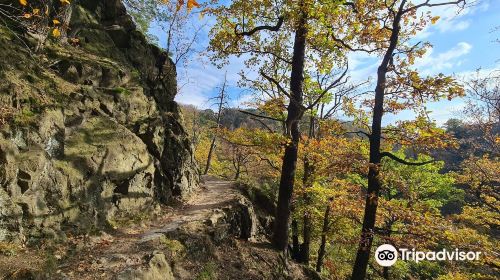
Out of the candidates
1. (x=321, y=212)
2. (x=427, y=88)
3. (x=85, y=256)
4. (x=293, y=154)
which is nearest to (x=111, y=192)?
(x=85, y=256)

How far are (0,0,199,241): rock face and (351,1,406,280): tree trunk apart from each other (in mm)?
6757

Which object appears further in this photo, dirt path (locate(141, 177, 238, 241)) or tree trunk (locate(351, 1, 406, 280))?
tree trunk (locate(351, 1, 406, 280))

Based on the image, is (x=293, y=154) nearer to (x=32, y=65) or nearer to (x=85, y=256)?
(x=85, y=256)

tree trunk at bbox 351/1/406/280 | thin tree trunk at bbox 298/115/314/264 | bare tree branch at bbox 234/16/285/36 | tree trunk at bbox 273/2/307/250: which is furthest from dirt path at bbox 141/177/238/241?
bare tree branch at bbox 234/16/285/36

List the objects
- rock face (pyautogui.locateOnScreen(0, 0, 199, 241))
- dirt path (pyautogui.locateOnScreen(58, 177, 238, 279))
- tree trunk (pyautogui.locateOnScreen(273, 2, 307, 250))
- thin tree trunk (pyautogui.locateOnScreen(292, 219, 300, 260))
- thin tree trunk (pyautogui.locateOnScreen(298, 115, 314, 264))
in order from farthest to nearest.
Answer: thin tree trunk (pyautogui.locateOnScreen(292, 219, 300, 260)) → thin tree trunk (pyautogui.locateOnScreen(298, 115, 314, 264)) → tree trunk (pyautogui.locateOnScreen(273, 2, 307, 250)) → rock face (pyautogui.locateOnScreen(0, 0, 199, 241)) → dirt path (pyautogui.locateOnScreen(58, 177, 238, 279))

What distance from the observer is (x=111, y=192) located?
901 cm

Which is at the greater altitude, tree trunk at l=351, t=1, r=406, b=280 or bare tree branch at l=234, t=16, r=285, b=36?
bare tree branch at l=234, t=16, r=285, b=36

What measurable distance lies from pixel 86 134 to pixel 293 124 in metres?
6.10

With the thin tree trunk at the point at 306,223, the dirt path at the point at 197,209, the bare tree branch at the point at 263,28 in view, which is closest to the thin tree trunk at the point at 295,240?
the thin tree trunk at the point at 306,223

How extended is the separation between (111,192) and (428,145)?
362 inches

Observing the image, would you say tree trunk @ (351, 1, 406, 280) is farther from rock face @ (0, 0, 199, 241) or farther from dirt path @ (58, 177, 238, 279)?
rock face @ (0, 0, 199, 241)

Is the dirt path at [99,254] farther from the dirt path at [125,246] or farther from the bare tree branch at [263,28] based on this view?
the bare tree branch at [263,28]

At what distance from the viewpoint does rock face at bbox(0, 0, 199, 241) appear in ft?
22.1

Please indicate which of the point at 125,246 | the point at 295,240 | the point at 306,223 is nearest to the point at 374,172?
the point at 125,246
